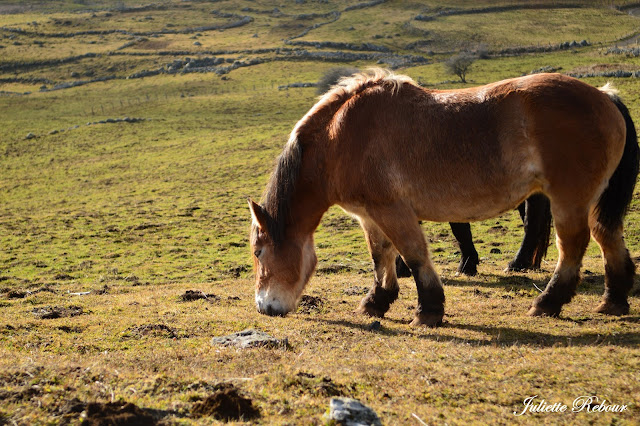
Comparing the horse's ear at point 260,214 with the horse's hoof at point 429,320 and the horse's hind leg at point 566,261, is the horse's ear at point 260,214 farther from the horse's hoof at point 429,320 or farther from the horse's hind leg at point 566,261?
the horse's hind leg at point 566,261

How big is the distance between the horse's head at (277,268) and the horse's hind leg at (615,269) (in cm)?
354

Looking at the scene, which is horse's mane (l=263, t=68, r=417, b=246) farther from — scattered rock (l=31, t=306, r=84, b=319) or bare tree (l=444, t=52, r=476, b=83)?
bare tree (l=444, t=52, r=476, b=83)

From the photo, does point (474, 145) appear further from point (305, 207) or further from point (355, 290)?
point (355, 290)

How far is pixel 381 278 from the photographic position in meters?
8.02

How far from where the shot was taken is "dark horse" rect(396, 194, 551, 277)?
10.0 meters

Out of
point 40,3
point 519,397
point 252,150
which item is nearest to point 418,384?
point 519,397

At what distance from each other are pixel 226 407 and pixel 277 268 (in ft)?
11.1

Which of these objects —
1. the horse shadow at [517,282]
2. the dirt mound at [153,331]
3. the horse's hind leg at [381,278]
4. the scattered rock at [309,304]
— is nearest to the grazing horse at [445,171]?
the horse's hind leg at [381,278]

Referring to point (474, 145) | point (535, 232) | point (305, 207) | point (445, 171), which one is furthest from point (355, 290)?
point (474, 145)

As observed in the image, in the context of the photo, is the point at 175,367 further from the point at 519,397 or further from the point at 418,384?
the point at 519,397

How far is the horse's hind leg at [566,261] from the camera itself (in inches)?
267

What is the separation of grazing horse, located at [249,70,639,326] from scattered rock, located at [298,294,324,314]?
2.88ft

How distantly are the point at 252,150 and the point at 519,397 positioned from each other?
95.2 feet

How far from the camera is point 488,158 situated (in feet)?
22.2
